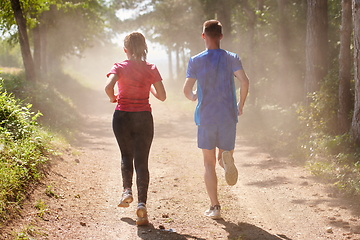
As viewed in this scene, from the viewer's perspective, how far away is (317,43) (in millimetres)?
10664

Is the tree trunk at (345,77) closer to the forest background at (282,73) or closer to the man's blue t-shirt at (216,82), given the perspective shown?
the forest background at (282,73)

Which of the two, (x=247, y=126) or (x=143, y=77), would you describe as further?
(x=247, y=126)

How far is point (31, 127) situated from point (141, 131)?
315 cm

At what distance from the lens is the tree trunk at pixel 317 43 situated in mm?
10570

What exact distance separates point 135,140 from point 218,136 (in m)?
1.06

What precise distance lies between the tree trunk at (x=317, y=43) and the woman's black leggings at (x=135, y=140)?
741 cm

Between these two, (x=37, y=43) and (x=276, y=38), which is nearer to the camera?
(x=276, y=38)

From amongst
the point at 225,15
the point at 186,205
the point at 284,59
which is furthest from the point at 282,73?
the point at 186,205

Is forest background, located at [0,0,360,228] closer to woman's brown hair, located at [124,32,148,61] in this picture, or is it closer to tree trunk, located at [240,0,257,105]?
tree trunk, located at [240,0,257,105]

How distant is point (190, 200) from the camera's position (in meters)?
5.70

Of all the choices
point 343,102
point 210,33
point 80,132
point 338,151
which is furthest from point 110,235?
point 80,132

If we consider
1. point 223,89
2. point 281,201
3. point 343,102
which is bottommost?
point 281,201

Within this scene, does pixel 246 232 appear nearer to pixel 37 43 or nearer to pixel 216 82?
pixel 216 82

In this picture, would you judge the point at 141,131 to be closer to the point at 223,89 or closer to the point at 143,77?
the point at 143,77
